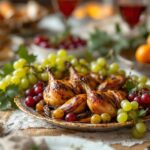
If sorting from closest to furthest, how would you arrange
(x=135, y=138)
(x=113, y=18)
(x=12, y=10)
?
1. (x=135, y=138)
2. (x=12, y=10)
3. (x=113, y=18)

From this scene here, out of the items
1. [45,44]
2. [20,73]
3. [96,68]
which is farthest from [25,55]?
[45,44]

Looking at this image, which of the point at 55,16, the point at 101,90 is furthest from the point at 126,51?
the point at 55,16

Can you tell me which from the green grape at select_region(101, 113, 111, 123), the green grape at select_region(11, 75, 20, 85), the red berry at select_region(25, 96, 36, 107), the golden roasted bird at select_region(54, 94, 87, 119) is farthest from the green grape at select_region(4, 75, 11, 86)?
the green grape at select_region(101, 113, 111, 123)

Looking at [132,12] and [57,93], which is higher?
[132,12]

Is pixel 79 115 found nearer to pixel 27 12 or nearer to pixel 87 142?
pixel 87 142

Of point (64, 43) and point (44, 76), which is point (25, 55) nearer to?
point (44, 76)
